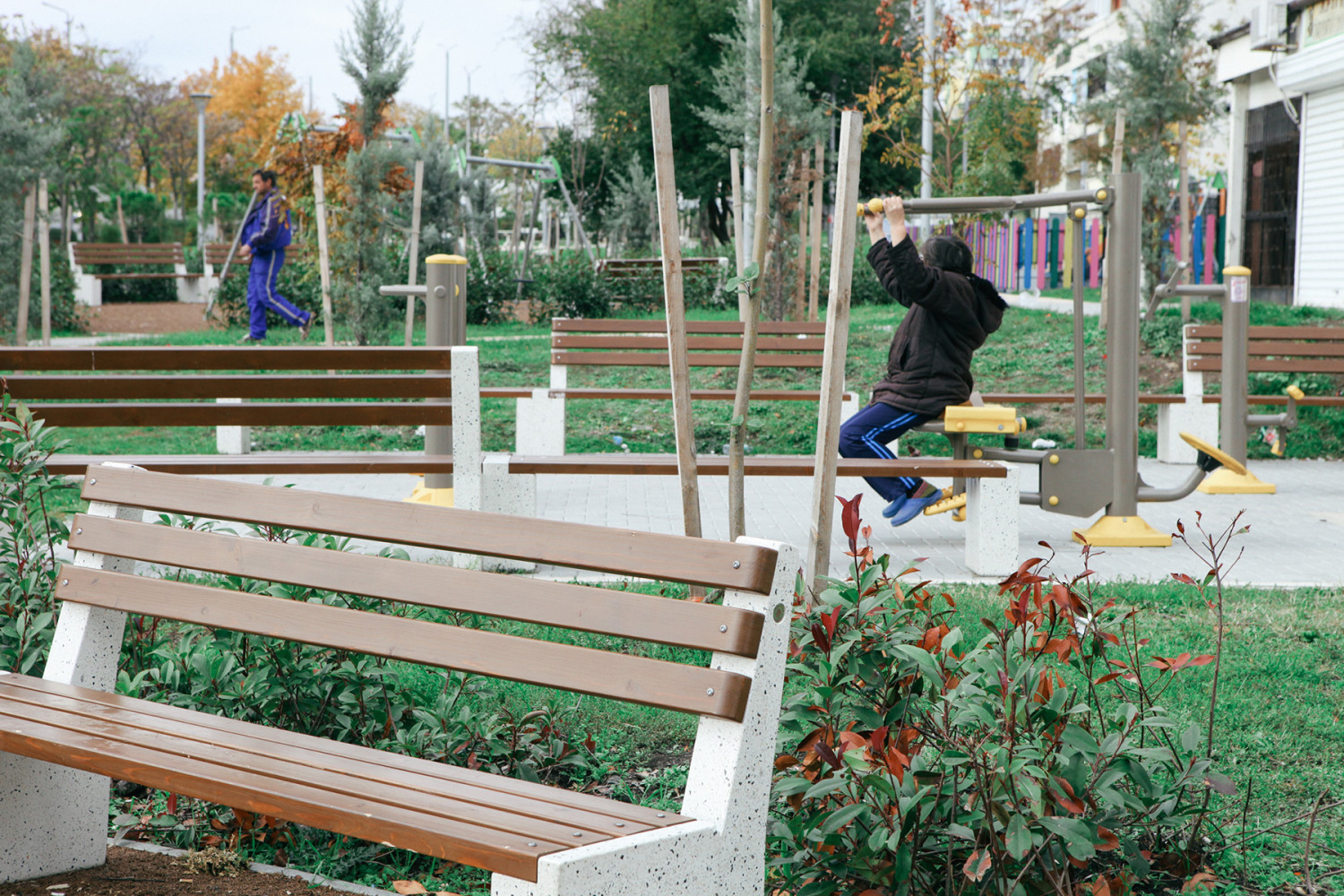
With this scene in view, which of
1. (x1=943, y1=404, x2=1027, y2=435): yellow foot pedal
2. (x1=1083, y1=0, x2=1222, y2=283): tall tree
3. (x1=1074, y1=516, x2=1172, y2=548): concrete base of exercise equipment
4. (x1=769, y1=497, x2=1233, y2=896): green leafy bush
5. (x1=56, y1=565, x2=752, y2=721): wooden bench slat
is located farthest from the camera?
(x1=1083, y1=0, x2=1222, y2=283): tall tree

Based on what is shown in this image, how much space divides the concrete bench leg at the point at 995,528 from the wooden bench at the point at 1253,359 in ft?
14.6

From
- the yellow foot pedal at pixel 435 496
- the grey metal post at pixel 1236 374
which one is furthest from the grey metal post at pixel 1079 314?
the yellow foot pedal at pixel 435 496

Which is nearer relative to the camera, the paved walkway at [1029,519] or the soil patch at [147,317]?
the paved walkway at [1029,519]

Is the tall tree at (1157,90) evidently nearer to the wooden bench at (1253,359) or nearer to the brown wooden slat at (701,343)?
the wooden bench at (1253,359)

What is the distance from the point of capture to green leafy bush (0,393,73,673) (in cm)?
338

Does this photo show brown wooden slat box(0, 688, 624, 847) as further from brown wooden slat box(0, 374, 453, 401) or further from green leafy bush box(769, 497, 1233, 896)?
brown wooden slat box(0, 374, 453, 401)

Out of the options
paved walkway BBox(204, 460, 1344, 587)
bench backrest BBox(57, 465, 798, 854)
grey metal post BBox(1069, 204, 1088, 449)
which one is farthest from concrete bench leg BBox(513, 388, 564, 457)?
bench backrest BBox(57, 465, 798, 854)

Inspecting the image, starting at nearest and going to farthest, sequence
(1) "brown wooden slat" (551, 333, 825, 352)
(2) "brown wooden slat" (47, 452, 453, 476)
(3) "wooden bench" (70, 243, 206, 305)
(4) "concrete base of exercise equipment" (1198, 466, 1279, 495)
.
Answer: (2) "brown wooden slat" (47, 452, 453, 476), (4) "concrete base of exercise equipment" (1198, 466, 1279, 495), (1) "brown wooden slat" (551, 333, 825, 352), (3) "wooden bench" (70, 243, 206, 305)

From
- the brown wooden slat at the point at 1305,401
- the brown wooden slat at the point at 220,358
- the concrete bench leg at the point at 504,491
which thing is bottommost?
the concrete bench leg at the point at 504,491

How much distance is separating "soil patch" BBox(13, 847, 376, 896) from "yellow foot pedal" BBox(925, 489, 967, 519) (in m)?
4.72

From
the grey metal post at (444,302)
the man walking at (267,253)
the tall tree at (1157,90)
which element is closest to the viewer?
the grey metal post at (444,302)

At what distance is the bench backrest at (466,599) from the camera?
2236mm

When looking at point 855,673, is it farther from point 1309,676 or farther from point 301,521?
point 1309,676

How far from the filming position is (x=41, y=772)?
9.78ft
